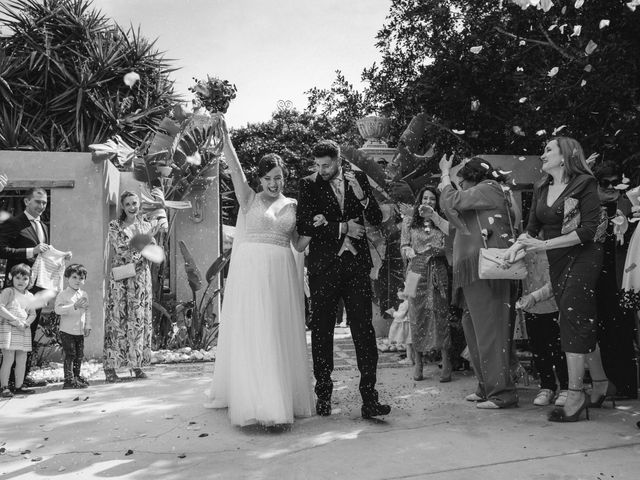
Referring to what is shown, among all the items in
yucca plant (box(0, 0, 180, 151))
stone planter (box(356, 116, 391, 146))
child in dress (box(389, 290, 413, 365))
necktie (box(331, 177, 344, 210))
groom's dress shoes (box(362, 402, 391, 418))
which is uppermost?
yucca plant (box(0, 0, 180, 151))

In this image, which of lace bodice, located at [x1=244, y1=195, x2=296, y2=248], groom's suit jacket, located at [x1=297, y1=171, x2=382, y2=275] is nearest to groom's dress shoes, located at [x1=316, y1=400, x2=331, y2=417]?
groom's suit jacket, located at [x1=297, y1=171, x2=382, y2=275]

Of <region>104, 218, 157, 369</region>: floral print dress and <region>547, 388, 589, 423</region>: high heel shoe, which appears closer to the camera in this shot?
<region>547, 388, 589, 423</region>: high heel shoe

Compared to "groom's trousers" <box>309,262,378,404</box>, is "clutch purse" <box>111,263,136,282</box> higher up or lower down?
higher up

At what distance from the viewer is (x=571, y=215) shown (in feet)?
13.9

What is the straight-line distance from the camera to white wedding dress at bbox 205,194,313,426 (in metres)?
4.14

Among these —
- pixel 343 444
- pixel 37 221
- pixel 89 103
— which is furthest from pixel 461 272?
pixel 89 103

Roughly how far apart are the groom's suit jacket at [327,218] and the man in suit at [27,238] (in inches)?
119

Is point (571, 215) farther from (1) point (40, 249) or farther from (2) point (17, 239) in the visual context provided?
(2) point (17, 239)

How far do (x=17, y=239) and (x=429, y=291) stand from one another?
4.10 meters

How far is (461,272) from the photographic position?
4.89 m

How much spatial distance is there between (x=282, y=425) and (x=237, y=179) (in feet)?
5.94

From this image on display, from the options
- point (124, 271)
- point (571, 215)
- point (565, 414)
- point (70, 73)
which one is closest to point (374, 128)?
point (124, 271)

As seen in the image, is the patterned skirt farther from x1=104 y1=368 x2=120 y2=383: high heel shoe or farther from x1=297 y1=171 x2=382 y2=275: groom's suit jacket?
x1=104 y1=368 x2=120 y2=383: high heel shoe

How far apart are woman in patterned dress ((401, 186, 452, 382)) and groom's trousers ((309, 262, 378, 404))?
1.77m
